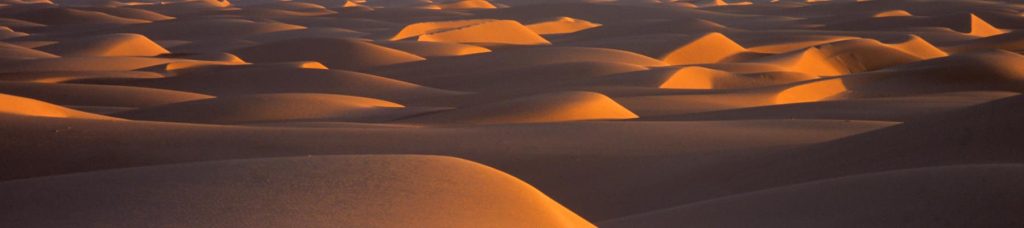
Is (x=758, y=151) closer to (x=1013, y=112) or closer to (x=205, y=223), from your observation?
A: (x=1013, y=112)

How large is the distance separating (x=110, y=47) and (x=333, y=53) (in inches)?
169

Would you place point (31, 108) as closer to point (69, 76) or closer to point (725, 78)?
point (69, 76)

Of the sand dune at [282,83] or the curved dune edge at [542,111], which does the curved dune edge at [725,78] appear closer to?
the sand dune at [282,83]

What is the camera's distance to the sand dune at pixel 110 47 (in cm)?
1788

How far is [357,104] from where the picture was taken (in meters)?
9.24

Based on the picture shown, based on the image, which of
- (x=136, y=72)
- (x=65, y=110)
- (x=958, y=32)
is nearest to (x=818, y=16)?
(x=958, y=32)

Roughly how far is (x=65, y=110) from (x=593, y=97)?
3.92m

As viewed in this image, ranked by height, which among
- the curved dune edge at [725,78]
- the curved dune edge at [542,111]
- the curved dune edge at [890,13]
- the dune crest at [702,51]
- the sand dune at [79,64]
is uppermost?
the curved dune edge at [542,111]

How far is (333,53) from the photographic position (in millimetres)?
16625

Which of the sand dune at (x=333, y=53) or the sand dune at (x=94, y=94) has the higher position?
the sand dune at (x=94, y=94)

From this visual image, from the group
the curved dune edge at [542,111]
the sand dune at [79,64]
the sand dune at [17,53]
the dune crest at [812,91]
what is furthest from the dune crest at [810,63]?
the sand dune at [17,53]

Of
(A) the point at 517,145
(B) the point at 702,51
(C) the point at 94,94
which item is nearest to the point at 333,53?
(B) the point at 702,51

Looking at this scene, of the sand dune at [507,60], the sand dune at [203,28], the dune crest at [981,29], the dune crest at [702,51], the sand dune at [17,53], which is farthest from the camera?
the sand dune at [203,28]

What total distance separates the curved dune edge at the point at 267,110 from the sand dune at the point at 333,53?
646 cm
